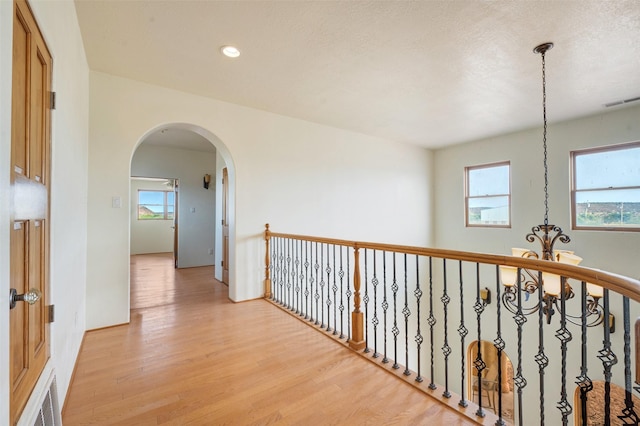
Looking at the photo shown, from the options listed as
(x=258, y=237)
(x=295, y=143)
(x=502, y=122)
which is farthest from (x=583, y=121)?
(x=258, y=237)

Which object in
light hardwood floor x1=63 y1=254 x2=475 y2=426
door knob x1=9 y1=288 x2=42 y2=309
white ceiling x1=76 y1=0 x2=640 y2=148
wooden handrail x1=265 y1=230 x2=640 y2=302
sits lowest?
light hardwood floor x1=63 y1=254 x2=475 y2=426

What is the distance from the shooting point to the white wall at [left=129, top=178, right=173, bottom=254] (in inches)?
321

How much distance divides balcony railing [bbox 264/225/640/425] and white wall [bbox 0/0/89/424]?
1616 millimetres

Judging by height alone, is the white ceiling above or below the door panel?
above

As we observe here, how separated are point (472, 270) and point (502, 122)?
2.70 m

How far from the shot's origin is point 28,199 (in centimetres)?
110

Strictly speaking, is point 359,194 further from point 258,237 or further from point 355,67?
point 355,67

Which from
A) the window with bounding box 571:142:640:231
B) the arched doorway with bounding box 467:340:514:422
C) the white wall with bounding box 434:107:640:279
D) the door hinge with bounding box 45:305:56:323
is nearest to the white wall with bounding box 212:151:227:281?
the door hinge with bounding box 45:305:56:323

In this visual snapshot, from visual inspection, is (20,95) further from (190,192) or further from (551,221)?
(551,221)

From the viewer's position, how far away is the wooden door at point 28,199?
3.21 ft

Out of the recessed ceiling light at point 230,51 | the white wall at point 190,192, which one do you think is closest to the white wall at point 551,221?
the recessed ceiling light at point 230,51

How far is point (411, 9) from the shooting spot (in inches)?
78.5

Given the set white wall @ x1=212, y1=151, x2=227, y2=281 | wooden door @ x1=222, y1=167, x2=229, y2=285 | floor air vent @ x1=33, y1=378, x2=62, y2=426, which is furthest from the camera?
white wall @ x1=212, y1=151, x2=227, y2=281

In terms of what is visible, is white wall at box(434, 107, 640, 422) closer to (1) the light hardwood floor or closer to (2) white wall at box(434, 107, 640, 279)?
(2) white wall at box(434, 107, 640, 279)
